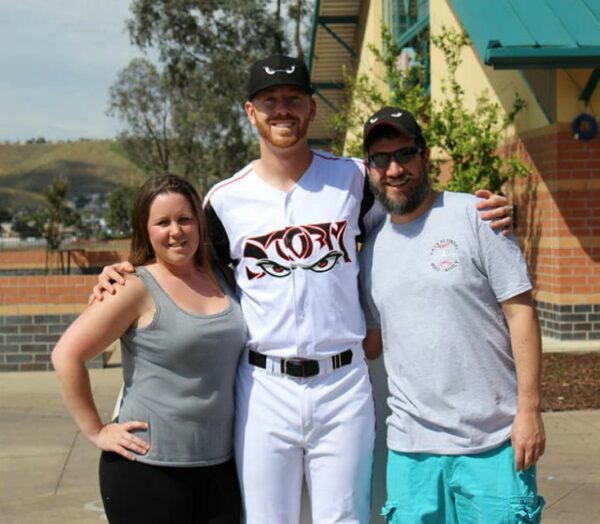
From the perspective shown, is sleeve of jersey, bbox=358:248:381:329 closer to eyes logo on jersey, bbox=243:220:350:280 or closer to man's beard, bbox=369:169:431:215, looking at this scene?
eyes logo on jersey, bbox=243:220:350:280

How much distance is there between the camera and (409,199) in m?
3.52

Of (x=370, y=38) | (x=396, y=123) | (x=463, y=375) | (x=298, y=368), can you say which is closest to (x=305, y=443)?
(x=298, y=368)

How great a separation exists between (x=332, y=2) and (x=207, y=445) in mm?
20684

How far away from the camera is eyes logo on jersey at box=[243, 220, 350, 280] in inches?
145

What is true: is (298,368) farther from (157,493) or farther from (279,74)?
(279,74)

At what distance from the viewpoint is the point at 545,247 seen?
469 inches

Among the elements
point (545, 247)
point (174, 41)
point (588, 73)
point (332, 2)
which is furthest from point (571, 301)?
point (174, 41)

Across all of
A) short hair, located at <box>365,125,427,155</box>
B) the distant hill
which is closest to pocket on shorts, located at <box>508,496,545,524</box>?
short hair, located at <box>365,125,427,155</box>

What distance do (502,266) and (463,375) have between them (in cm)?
40

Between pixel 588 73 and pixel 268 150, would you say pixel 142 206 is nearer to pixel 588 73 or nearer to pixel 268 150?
pixel 268 150

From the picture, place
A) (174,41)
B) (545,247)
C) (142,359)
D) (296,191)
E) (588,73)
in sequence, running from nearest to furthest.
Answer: (142,359) → (296,191) → (588,73) → (545,247) → (174,41)

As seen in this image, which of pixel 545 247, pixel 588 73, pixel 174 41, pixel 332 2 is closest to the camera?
pixel 588 73

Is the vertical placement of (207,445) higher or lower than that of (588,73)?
lower

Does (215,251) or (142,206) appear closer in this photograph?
(142,206)
